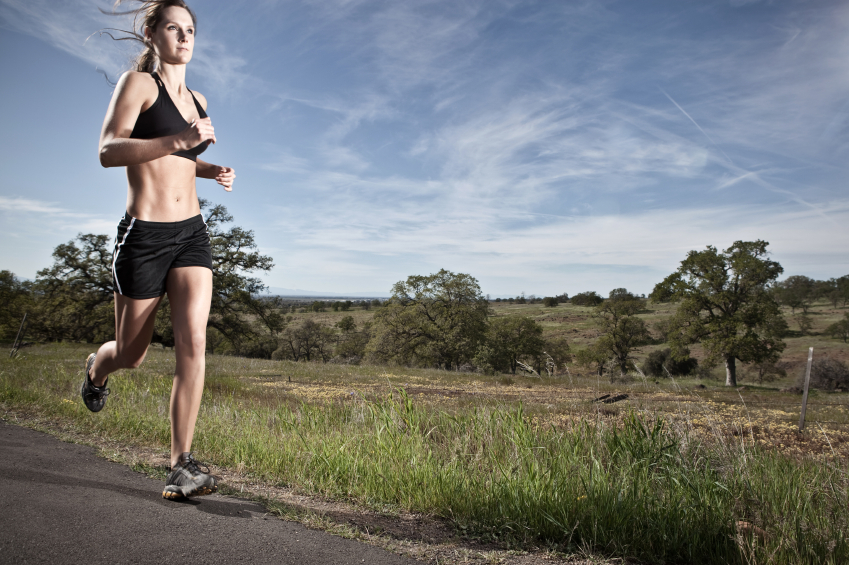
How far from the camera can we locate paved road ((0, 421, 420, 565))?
2029 millimetres

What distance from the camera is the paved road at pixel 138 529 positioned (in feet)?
6.66

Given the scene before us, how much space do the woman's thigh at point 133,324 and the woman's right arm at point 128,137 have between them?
80cm

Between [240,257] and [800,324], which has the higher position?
A: [240,257]

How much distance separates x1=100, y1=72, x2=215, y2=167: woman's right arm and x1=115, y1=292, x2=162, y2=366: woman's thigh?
2.63 feet

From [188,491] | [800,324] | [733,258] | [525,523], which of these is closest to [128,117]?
[188,491]

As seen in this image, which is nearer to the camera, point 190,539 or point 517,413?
point 190,539

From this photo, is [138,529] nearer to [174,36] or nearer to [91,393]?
[91,393]

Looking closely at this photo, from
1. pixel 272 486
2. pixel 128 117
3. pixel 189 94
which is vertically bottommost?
pixel 272 486

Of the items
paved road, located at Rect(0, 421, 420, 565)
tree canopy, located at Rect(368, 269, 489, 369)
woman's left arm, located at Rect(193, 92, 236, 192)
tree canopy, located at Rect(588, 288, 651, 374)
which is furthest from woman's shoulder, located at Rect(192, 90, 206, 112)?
tree canopy, located at Rect(588, 288, 651, 374)

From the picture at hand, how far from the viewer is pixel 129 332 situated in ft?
9.80

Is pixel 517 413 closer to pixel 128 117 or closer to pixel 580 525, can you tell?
pixel 580 525

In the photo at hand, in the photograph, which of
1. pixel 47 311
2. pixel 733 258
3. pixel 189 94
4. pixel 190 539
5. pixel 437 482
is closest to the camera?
pixel 190 539

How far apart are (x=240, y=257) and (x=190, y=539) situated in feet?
100

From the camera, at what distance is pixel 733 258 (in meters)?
42.0
